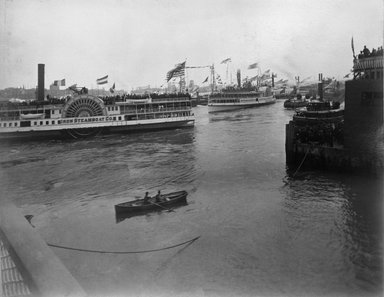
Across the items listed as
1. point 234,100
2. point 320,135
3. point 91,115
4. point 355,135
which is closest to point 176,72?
point 91,115

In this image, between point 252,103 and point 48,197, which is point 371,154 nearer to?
A: point 48,197

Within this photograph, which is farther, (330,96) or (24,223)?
(330,96)

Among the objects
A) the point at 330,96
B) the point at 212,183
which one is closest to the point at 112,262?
the point at 212,183

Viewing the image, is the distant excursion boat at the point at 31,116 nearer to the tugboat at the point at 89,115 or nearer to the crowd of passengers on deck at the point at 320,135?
the tugboat at the point at 89,115

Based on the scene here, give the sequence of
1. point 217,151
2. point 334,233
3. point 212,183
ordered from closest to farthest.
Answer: point 334,233 < point 212,183 < point 217,151

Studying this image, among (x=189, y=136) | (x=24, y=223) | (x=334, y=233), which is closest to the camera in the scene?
(x=24, y=223)
